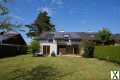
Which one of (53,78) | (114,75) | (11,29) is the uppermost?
(11,29)

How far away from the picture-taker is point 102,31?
65562mm

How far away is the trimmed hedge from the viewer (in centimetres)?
3209

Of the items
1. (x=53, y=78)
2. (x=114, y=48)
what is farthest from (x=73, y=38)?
(x=53, y=78)

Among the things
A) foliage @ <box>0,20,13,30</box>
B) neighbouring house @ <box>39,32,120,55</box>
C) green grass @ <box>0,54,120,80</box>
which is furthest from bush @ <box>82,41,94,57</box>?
foliage @ <box>0,20,13,30</box>

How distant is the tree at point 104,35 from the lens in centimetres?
6444

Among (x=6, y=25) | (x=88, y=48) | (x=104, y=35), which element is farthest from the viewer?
(x=104, y=35)

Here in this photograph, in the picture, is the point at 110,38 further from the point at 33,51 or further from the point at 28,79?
the point at 28,79

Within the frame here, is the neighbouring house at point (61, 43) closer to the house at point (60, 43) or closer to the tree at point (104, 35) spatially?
the house at point (60, 43)

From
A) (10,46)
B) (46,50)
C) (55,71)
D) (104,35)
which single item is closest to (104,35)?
(104,35)

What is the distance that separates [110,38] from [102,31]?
114 inches

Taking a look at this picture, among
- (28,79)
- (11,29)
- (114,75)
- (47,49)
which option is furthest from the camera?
(47,49)

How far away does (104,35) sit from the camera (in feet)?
212

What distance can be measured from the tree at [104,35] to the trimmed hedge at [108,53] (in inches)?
752

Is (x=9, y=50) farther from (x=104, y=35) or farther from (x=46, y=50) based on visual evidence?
(x=104, y=35)
